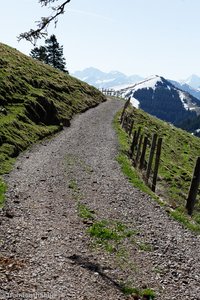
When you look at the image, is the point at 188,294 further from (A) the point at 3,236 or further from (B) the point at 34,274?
(A) the point at 3,236

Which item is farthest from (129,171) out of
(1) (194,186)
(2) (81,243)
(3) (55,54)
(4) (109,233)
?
(3) (55,54)

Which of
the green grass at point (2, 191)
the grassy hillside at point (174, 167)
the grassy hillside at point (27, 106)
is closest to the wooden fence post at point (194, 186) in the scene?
the grassy hillside at point (174, 167)

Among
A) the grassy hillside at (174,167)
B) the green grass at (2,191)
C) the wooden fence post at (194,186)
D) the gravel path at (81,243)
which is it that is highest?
the wooden fence post at (194,186)

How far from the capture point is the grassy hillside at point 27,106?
35031mm

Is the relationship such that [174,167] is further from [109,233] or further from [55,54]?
[55,54]

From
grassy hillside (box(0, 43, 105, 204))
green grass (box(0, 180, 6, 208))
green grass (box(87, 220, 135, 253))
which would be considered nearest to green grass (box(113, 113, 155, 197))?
green grass (box(87, 220, 135, 253))

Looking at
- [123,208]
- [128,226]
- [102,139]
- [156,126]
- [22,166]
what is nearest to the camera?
[128,226]

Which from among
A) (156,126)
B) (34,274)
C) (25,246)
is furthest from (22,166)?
(156,126)

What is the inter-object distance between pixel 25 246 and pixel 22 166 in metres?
14.9

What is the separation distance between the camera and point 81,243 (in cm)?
1545

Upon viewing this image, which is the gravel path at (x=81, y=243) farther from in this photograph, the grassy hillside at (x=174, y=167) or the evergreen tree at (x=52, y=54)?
the evergreen tree at (x=52, y=54)

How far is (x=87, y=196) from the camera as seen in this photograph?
22234mm

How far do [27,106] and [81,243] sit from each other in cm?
3336

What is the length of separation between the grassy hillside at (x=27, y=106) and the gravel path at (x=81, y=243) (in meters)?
5.32
